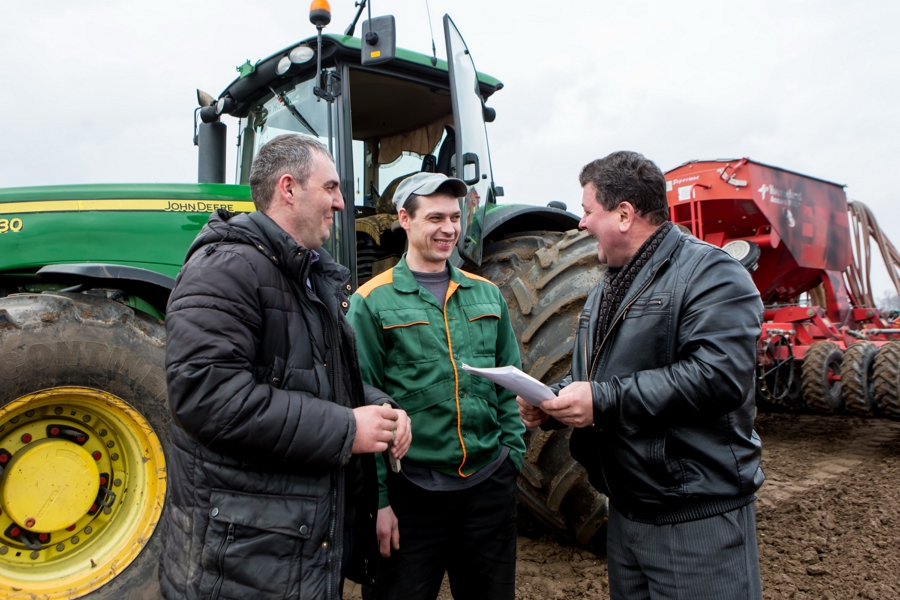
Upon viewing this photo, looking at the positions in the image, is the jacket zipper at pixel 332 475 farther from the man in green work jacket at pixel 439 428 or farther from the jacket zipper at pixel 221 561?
the man in green work jacket at pixel 439 428

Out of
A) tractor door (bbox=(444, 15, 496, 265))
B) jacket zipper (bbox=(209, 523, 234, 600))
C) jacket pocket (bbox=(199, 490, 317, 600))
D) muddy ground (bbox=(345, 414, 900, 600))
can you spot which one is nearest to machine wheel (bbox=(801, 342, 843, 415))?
muddy ground (bbox=(345, 414, 900, 600))

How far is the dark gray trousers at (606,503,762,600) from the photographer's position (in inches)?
58.6

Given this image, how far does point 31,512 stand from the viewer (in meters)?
2.35

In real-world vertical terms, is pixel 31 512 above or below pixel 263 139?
below

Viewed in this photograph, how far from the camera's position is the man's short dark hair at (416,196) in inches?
82.7

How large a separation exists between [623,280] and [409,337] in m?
0.66

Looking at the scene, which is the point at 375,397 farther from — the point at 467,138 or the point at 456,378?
the point at 467,138

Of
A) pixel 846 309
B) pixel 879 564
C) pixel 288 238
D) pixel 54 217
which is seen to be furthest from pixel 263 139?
pixel 846 309

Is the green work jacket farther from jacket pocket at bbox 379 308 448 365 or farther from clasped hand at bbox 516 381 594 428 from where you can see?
clasped hand at bbox 516 381 594 428

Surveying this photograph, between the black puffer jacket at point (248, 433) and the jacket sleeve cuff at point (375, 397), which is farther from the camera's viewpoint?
the jacket sleeve cuff at point (375, 397)

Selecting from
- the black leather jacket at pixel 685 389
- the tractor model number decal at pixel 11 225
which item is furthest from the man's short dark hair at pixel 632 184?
the tractor model number decal at pixel 11 225

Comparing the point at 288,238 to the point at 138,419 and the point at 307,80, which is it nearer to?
the point at 138,419

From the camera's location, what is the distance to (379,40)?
267cm

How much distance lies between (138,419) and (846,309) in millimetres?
7387
